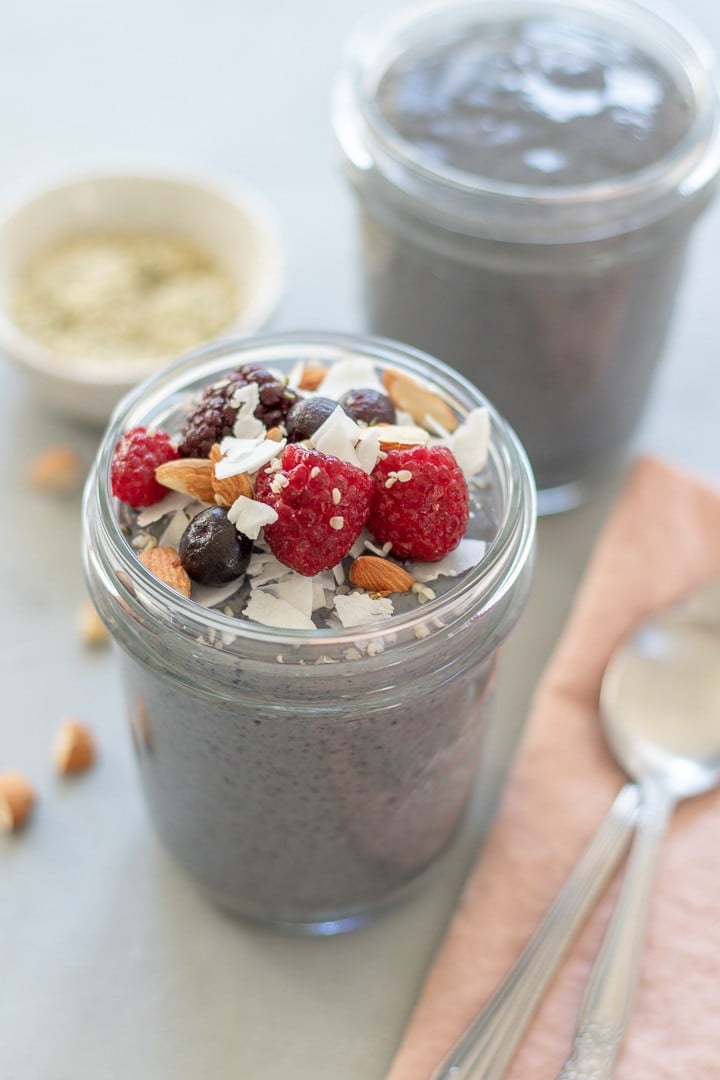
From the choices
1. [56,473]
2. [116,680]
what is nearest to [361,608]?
[116,680]

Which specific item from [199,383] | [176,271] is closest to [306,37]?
[176,271]

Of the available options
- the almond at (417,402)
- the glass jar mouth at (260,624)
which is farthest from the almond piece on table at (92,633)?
the almond at (417,402)

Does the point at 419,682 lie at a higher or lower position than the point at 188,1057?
higher

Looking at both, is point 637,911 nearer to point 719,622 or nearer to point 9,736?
point 719,622

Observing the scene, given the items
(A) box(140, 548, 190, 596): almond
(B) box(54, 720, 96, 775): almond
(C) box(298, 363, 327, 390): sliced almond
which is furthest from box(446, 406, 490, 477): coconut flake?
(B) box(54, 720, 96, 775): almond

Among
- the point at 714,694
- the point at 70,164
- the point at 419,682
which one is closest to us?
the point at 419,682

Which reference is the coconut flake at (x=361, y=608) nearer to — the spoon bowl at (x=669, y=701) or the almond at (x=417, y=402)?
the almond at (x=417, y=402)

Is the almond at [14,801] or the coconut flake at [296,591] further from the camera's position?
the almond at [14,801]

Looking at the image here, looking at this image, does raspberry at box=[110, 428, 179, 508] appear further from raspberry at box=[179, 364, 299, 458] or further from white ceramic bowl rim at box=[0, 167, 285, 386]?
white ceramic bowl rim at box=[0, 167, 285, 386]
